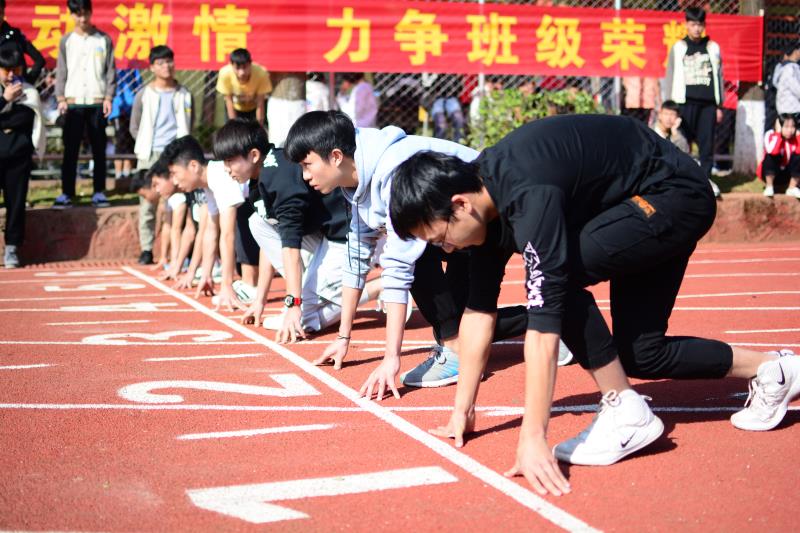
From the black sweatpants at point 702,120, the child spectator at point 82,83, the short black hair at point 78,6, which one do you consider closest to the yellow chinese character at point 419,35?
the black sweatpants at point 702,120

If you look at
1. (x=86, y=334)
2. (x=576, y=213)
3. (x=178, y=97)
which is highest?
(x=178, y=97)

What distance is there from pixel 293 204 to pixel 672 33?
322 inches

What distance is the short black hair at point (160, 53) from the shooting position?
10555 millimetres

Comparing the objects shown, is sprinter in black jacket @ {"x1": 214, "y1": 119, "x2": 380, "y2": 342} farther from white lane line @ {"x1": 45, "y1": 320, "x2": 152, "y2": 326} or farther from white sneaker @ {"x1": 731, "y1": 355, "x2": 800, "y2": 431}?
white sneaker @ {"x1": 731, "y1": 355, "x2": 800, "y2": 431}

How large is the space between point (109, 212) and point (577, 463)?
8.20 metres

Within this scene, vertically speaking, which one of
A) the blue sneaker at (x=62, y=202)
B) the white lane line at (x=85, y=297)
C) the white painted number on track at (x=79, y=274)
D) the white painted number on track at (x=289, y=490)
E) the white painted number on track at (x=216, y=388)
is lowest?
the white painted number on track at (x=79, y=274)

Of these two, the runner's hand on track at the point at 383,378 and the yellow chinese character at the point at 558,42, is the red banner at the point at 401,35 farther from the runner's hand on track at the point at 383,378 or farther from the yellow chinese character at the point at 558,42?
the runner's hand on track at the point at 383,378

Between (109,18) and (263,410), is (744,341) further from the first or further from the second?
(109,18)

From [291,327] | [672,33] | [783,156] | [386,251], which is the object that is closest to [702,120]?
[783,156]

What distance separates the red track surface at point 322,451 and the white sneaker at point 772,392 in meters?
0.08

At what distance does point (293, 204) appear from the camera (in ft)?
20.3

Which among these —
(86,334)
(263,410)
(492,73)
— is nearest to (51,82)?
(492,73)

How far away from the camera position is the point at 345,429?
4281 millimetres

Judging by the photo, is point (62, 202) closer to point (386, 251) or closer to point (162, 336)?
point (162, 336)
